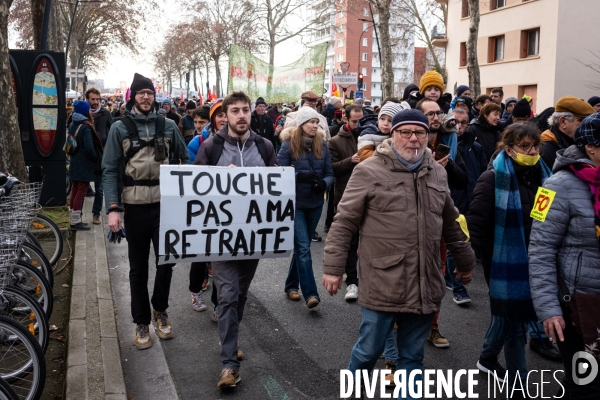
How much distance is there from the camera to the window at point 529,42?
119ft

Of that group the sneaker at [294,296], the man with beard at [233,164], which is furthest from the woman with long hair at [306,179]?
the man with beard at [233,164]

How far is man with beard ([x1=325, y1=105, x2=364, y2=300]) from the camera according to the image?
7285 millimetres

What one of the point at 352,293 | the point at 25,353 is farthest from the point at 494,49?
the point at 25,353

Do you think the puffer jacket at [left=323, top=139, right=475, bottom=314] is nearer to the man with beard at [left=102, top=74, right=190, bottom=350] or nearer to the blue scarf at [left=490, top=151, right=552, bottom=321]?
the blue scarf at [left=490, top=151, right=552, bottom=321]

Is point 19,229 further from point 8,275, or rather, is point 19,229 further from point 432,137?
point 432,137

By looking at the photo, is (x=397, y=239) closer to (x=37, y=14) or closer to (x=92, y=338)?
(x=92, y=338)

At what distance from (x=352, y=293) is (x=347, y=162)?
135 cm

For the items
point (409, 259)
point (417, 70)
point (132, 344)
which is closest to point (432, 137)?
point (409, 259)

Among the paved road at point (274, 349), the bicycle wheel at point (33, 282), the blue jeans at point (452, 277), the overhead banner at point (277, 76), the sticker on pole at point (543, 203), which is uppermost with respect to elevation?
the overhead banner at point (277, 76)

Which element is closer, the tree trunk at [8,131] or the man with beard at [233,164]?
the man with beard at [233,164]

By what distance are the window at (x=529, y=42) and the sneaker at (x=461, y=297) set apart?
32.1 metres

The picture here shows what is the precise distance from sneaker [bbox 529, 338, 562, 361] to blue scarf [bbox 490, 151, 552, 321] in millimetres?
1097

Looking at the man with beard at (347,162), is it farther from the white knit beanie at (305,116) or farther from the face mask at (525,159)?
the face mask at (525,159)

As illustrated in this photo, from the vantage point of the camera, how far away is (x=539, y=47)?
1400 inches
